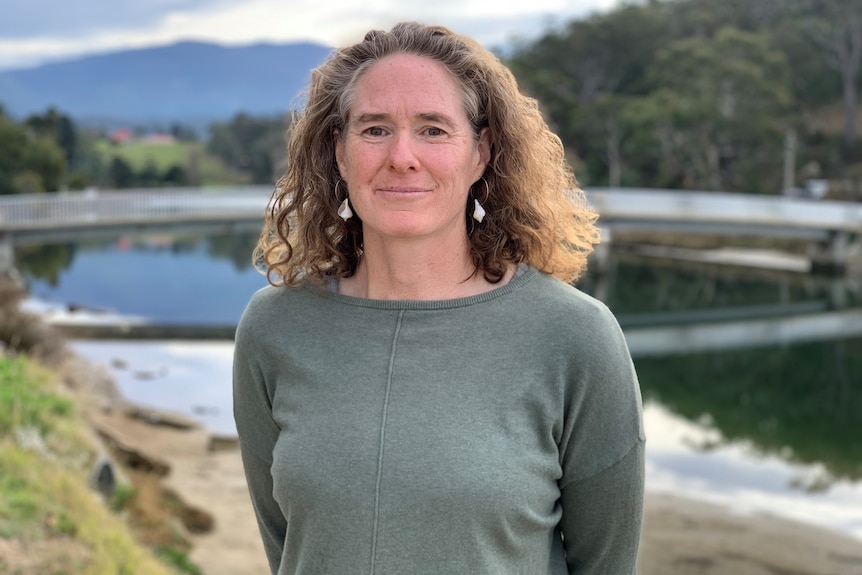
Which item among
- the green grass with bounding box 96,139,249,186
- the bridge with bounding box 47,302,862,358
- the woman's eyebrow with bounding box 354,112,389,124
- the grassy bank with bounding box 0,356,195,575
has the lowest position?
the green grass with bounding box 96,139,249,186

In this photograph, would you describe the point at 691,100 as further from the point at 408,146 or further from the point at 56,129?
the point at 408,146

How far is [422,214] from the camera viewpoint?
4.93 ft

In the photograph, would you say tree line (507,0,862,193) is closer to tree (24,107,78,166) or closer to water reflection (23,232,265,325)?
water reflection (23,232,265,325)

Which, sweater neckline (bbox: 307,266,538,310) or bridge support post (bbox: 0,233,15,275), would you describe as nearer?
sweater neckline (bbox: 307,266,538,310)

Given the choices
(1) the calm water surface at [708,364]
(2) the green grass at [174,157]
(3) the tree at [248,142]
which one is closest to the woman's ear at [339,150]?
(1) the calm water surface at [708,364]

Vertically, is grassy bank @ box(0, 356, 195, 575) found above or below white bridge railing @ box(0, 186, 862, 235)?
above

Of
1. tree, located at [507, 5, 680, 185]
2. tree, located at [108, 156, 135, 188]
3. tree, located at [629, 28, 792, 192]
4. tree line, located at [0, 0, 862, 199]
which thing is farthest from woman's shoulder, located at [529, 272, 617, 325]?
tree, located at [108, 156, 135, 188]

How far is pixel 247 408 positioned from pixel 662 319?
17377 mm

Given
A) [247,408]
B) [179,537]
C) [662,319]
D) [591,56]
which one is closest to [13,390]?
[179,537]

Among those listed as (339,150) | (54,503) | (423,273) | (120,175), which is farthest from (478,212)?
(120,175)

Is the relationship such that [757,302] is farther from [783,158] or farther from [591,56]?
[591,56]

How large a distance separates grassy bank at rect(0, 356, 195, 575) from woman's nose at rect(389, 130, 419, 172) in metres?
2.57

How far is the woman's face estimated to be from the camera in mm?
1481

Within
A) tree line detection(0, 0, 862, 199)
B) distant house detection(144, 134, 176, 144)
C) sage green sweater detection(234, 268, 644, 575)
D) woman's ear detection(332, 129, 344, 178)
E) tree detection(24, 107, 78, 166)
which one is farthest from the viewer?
distant house detection(144, 134, 176, 144)
